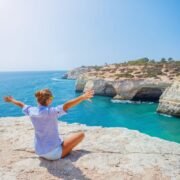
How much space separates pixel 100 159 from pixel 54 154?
96 cm

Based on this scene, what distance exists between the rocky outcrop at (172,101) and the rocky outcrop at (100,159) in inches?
1046

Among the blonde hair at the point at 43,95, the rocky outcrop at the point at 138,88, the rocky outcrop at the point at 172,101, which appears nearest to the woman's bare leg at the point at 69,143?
the blonde hair at the point at 43,95

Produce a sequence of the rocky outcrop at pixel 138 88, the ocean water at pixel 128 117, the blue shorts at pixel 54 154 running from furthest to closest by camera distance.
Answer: the rocky outcrop at pixel 138 88
the ocean water at pixel 128 117
the blue shorts at pixel 54 154

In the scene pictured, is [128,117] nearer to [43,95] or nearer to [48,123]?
[48,123]

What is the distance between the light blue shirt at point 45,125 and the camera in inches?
205

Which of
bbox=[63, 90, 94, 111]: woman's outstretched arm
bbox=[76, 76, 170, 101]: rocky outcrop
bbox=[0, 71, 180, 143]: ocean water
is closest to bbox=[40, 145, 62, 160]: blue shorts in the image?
bbox=[63, 90, 94, 111]: woman's outstretched arm

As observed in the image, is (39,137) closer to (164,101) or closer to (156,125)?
(156,125)

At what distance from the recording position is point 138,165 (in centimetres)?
554

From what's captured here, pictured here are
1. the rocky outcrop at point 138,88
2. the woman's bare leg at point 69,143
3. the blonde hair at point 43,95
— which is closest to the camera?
the blonde hair at point 43,95

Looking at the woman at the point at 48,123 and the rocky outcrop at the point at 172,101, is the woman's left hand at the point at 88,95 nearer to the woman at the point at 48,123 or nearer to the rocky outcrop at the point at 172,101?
the woman at the point at 48,123

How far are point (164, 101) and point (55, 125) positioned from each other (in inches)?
1216

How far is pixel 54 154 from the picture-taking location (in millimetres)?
5480

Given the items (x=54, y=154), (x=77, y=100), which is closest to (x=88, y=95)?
(x=77, y=100)

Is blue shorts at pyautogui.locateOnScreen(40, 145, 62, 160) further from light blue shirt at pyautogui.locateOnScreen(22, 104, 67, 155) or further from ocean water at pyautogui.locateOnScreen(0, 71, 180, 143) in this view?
ocean water at pyautogui.locateOnScreen(0, 71, 180, 143)
